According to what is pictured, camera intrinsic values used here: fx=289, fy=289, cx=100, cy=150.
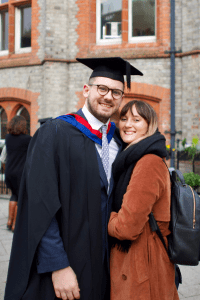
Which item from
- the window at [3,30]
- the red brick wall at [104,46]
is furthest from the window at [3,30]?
the red brick wall at [104,46]

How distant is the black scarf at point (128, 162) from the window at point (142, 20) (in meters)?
7.48

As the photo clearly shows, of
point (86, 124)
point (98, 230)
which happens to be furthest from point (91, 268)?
point (86, 124)

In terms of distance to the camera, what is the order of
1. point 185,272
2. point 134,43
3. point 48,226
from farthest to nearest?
point 134,43 < point 185,272 < point 48,226

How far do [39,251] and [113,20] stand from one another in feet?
28.3

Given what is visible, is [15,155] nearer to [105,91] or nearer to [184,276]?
[184,276]

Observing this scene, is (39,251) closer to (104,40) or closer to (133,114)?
(133,114)

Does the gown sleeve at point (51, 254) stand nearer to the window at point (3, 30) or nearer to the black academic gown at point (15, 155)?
the black academic gown at point (15, 155)

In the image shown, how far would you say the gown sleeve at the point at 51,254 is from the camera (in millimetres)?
1547

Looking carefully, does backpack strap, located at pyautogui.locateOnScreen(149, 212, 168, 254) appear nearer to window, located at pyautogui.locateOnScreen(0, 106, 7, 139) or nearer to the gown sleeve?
the gown sleeve

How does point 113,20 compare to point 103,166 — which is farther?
point 113,20

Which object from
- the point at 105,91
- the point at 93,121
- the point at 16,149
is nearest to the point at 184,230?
the point at 93,121

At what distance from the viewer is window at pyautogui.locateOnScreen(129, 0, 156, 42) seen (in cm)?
852

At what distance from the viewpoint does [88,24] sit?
28.0 ft

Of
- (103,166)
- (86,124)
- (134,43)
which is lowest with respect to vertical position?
(103,166)
